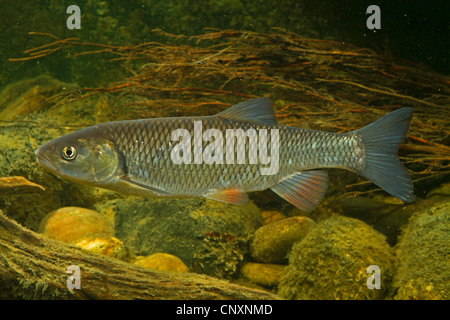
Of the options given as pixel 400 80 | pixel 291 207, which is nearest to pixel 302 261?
pixel 291 207

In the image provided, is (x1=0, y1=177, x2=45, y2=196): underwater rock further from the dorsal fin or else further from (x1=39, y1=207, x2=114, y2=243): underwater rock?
the dorsal fin

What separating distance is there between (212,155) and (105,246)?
1814 millimetres

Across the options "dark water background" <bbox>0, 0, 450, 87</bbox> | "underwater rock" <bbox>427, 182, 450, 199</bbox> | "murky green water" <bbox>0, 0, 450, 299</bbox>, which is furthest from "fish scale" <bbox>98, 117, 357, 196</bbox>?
"dark water background" <bbox>0, 0, 450, 87</bbox>

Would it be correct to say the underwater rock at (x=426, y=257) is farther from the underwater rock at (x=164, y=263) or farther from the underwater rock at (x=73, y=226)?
A: the underwater rock at (x=73, y=226)

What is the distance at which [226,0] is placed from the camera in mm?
6617

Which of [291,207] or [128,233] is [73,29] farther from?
[291,207]

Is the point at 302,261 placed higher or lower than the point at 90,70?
lower

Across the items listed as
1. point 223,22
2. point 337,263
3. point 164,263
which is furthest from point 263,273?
point 223,22

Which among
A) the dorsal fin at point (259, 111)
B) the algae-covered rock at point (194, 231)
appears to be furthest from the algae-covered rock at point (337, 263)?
the dorsal fin at point (259, 111)

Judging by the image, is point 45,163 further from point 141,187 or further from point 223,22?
point 223,22

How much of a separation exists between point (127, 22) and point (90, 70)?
5.73 ft

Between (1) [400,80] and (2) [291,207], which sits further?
(2) [291,207]

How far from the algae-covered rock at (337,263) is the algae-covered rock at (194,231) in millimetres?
838

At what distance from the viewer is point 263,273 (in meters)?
3.86
